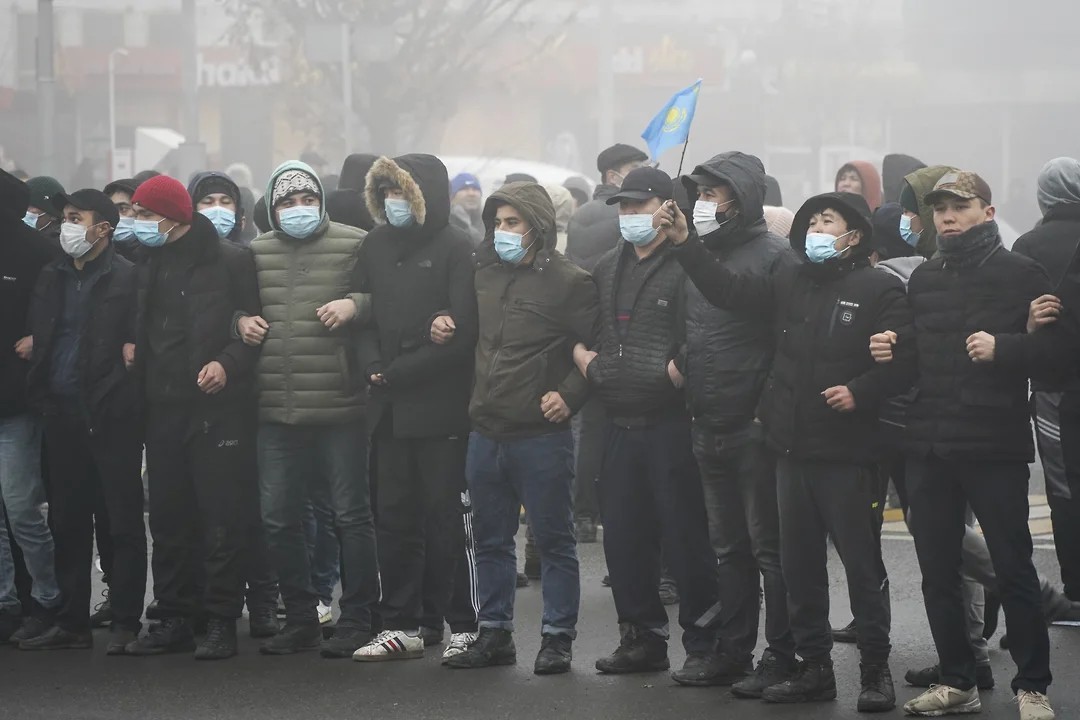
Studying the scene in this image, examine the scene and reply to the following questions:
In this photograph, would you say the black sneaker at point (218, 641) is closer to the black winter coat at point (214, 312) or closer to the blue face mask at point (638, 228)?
the black winter coat at point (214, 312)

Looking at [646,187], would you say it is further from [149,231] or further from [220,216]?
[220,216]

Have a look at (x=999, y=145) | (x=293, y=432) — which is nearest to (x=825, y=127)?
(x=999, y=145)

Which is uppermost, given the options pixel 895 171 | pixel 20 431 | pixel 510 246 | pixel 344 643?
pixel 895 171

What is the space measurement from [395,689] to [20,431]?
94.4 inches

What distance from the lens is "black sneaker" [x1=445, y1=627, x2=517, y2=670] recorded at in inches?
303

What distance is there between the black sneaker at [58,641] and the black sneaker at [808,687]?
10.7 feet

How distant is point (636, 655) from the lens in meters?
7.57

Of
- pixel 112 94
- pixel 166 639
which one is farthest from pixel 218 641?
pixel 112 94

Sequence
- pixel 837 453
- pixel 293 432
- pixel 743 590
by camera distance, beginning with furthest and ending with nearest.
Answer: pixel 293 432, pixel 743 590, pixel 837 453

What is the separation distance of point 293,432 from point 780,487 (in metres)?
2.32

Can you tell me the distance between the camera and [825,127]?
48719 millimetres

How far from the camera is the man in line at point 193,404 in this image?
26.5 ft

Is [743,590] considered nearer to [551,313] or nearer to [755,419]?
[755,419]

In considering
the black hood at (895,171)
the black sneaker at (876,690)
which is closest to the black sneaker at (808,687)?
the black sneaker at (876,690)
